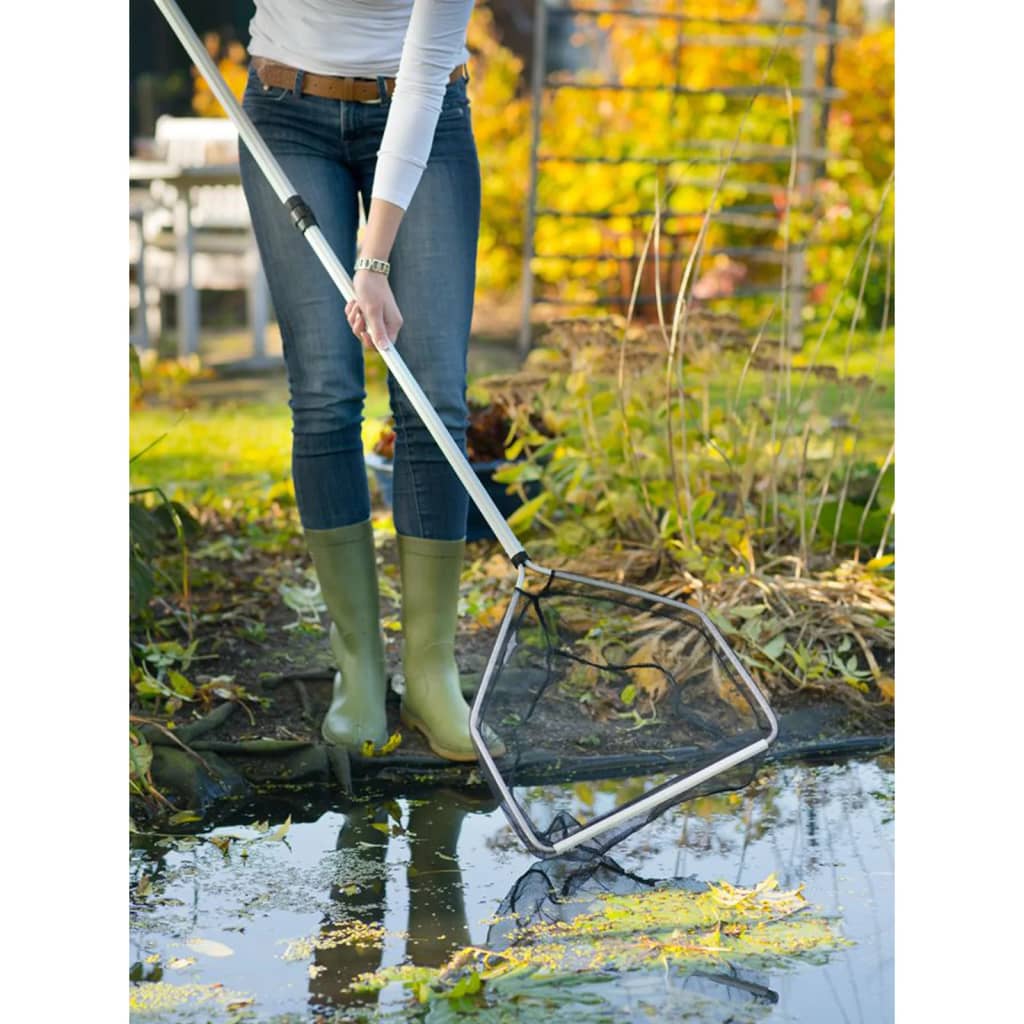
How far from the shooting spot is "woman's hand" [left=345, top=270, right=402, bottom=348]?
193 cm

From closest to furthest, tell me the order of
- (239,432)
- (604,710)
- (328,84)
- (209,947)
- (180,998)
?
(180,998) → (209,947) → (328,84) → (604,710) → (239,432)

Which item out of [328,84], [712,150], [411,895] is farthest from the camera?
[712,150]

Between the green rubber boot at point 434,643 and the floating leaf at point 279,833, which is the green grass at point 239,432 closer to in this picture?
the green rubber boot at point 434,643

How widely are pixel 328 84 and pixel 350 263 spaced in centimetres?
25

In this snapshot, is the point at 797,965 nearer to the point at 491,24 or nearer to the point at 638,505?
the point at 638,505

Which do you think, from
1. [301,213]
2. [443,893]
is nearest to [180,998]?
[443,893]

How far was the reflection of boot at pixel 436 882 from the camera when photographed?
1682mm

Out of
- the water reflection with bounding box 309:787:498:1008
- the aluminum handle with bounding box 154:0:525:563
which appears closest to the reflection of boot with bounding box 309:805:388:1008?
the water reflection with bounding box 309:787:498:1008

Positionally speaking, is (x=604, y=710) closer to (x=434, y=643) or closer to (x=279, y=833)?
(x=434, y=643)

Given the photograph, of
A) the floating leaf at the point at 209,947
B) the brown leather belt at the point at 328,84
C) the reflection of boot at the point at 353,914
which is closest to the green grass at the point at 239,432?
the brown leather belt at the point at 328,84

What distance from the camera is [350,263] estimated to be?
217 cm

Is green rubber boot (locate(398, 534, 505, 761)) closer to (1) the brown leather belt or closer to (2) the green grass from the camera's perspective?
(1) the brown leather belt
